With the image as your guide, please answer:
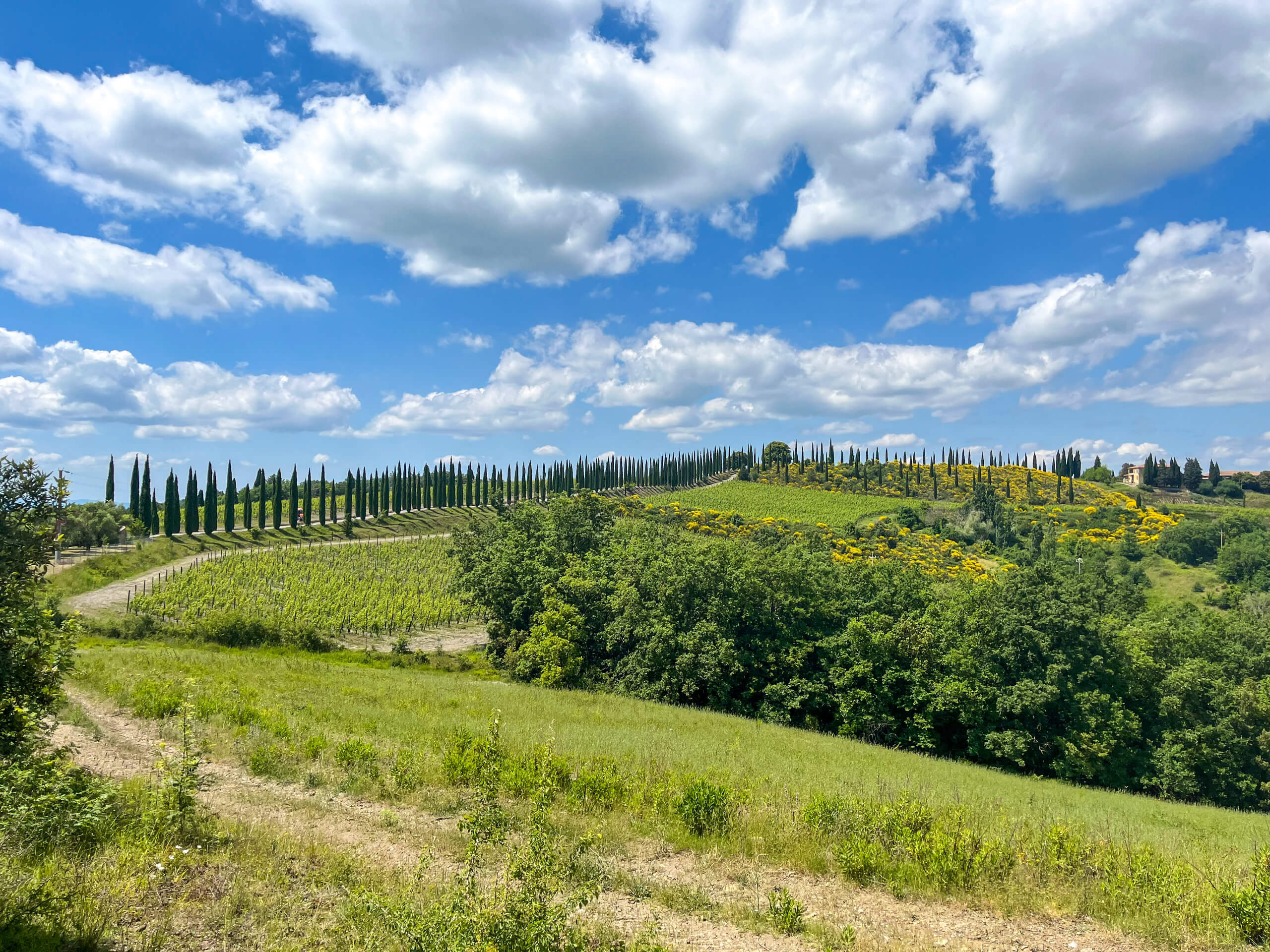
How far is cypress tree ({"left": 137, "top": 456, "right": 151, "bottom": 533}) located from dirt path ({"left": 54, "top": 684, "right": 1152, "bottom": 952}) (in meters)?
87.8

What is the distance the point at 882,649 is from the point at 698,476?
153 metres

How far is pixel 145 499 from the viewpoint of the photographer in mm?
81625

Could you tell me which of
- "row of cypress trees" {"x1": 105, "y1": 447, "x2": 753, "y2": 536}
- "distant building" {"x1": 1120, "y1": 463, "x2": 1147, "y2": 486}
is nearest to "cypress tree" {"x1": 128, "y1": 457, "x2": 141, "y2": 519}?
"row of cypress trees" {"x1": 105, "y1": 447, "x2": 753, "y2": 536}

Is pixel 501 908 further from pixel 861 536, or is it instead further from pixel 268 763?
pixel 861 536

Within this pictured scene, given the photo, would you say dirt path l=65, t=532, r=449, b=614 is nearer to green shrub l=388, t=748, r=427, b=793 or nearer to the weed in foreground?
green shrub l=388, t=748, r=427, b=793

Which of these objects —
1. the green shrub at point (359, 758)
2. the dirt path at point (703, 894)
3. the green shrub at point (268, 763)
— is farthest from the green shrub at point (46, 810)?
the green shrub at point (359, 758)

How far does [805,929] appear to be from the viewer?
23.9 ft

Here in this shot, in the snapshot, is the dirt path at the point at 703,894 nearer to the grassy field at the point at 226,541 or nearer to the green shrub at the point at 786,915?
the green shrub at the point at 786,915

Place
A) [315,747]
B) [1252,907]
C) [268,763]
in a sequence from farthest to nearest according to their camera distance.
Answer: [315,747], [268,763], [1252,907]

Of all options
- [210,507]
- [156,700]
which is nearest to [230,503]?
[210,507]

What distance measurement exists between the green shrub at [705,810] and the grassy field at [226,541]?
4114cm

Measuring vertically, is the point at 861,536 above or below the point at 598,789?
below

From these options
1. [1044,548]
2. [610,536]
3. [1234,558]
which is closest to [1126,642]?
[610,536]

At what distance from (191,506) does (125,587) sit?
2870cm
